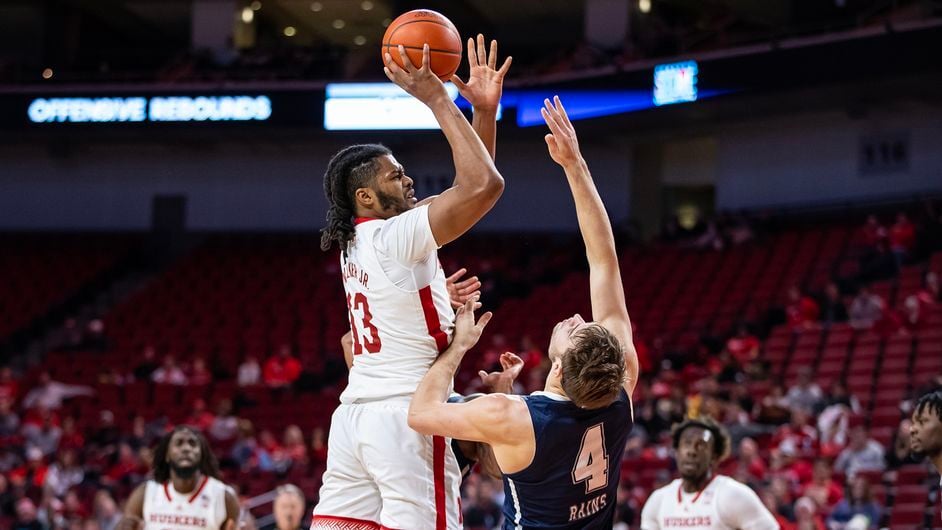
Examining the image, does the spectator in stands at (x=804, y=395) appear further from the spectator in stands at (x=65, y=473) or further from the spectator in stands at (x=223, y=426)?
the spectator in stands at (x=65, y=473)

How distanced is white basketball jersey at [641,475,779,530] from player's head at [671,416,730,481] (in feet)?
0.32

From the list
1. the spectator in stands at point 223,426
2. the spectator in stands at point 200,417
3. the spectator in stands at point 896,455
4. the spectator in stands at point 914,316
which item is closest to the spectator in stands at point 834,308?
the spectator in stands at point 914,316

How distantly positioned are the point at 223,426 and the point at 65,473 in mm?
1943

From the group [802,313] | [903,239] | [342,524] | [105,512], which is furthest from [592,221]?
[903,239]

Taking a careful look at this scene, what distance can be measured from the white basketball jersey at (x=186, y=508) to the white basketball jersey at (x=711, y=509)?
7.70ft

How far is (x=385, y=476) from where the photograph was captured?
4.12m

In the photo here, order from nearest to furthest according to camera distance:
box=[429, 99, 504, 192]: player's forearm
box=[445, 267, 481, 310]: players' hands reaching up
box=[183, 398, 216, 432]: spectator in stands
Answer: box=[429, 99, 504, 192]: player's forearm, box=[445, 267, 481, 310]: players' hands reaching up, box=[183, 398, 216, 432]: spectator in stands

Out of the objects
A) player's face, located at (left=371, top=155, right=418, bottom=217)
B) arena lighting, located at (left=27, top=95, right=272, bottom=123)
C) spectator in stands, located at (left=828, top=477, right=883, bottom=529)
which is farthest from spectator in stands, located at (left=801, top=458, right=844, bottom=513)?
arena lighting, located at (left=27, top=95, right=272, bottom=123)

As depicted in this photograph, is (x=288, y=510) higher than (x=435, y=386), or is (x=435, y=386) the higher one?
(x=435, y=386)

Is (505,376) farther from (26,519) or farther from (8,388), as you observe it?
(8,388)

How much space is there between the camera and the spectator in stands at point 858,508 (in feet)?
33.2

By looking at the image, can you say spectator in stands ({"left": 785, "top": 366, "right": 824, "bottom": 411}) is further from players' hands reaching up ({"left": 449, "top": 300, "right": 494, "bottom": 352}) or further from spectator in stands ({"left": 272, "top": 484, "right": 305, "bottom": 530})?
players' hands reaching up ({"left": 449, "top": 300, "right": 494, "bottom": 352})

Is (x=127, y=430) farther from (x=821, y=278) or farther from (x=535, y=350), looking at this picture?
(x=821, y=278)

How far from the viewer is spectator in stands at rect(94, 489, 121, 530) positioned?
12281 millimetres
